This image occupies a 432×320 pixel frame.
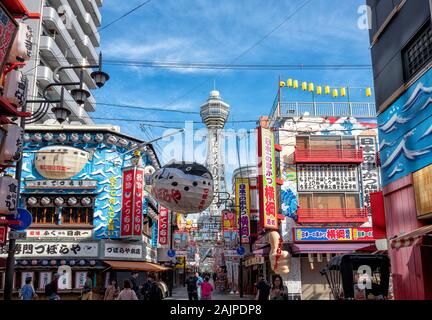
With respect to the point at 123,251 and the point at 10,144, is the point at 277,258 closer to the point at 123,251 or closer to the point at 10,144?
the point at 123,251

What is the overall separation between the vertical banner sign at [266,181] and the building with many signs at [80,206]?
7.10 meters

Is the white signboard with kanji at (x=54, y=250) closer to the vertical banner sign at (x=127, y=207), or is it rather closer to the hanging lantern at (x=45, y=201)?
the vertical banner sign at (x=127, y=207)

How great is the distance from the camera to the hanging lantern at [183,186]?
12.9 m

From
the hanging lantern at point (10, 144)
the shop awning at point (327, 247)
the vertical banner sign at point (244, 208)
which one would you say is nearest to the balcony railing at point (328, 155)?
the shop awning at point (327, 247)

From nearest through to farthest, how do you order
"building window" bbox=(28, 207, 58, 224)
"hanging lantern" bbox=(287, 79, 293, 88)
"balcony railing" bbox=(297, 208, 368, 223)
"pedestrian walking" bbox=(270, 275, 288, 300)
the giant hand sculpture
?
1. "pedestrian walking" bbox=(270, 275, 288, 300)
2. the giant hand sculpture
3. "building window" bbox=(28, 207, 58, 224)
4. "balcony railing" bbox=(297, 208, 368, 223)
5. "hanging lantern" bbox=(287, 79, 293, 88)

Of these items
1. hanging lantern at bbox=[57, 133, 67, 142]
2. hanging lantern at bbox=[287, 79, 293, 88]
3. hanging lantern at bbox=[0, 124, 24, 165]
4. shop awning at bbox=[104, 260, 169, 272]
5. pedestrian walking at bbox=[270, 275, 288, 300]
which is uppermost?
hanging lantern at bbox=[287, 79, 293, 88]

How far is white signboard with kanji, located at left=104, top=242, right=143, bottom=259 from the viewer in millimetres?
25719

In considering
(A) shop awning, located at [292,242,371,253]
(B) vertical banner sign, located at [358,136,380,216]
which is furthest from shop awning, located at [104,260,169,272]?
(B) vertical banner sign, located at [358,136,380,216]

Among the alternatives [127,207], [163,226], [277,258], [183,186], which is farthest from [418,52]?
[163,226]

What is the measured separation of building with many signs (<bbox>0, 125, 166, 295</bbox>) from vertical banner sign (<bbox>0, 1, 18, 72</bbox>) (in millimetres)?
13915

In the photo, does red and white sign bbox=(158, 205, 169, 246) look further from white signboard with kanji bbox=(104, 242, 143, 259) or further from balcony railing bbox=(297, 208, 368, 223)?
balcony railing bbox=(297, 208, 368, 223)

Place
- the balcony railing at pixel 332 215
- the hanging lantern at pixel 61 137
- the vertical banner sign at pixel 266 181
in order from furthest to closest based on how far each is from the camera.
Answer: the balcony railing at pixel 332 215 < the hanging lantern at pixel 61 137 < the vertical banner sign at pixel 266 181

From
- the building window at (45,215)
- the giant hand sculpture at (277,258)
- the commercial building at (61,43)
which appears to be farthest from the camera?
the commercial building at (61,43)

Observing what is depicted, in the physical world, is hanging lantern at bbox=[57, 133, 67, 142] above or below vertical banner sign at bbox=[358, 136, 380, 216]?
above
